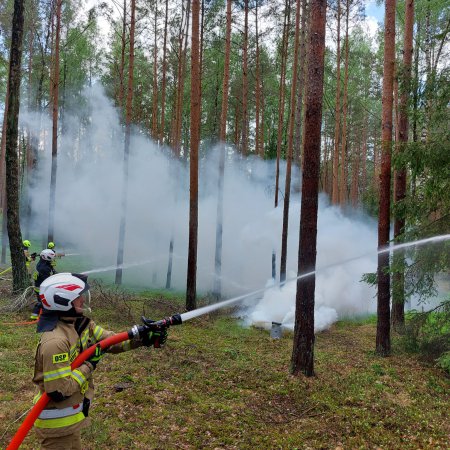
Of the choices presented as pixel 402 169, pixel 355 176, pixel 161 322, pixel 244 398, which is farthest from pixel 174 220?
pixel 161 322

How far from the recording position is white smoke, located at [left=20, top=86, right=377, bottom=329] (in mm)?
20438

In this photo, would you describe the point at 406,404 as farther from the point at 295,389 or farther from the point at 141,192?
the point at 141,192

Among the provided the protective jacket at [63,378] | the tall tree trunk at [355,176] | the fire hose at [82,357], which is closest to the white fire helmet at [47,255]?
the fire hose at [82,357]

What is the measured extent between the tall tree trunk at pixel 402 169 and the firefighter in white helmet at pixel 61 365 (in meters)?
7.24

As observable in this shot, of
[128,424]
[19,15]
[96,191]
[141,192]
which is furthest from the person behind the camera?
[96,191]

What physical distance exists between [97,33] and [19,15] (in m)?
23.0

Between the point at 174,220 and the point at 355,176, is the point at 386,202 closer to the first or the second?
the point at 174,220

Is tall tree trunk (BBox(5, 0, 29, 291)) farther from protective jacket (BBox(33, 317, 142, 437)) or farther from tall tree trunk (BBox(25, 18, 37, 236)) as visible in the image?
tall tree trunk (BBox(25, 18, 37, 236))

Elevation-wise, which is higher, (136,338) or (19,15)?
(19,15)

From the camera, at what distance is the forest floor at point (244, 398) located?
494 cm

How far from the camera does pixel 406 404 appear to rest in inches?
254

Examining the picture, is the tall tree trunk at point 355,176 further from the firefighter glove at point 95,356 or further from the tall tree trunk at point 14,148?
the firefighter glove at point 95,356

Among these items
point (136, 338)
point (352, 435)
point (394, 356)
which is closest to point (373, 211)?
point (394, 356)

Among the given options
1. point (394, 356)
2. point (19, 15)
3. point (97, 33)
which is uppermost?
point (97, 33)
